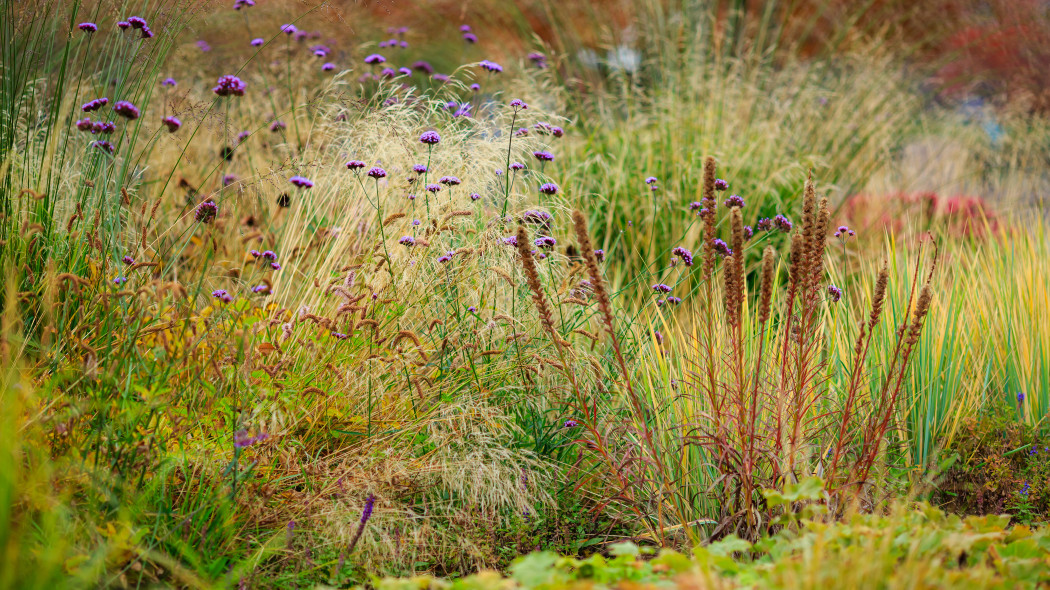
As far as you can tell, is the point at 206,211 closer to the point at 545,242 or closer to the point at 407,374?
the point at 407,374

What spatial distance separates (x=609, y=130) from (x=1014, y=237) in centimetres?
277

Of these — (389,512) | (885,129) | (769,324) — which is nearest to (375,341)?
(389,512)

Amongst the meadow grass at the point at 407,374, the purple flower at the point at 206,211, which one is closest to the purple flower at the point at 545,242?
the meadow grass at the point at 407,374

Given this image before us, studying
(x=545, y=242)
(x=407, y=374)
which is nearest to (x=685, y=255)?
(x=545, y=242)

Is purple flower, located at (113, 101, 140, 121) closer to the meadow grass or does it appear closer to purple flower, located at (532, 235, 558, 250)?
the meadow grass

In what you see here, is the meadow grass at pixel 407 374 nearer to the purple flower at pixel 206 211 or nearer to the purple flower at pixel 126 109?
the purple flower at pixel 206 211

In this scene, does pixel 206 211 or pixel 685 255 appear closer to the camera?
pixel 206 211

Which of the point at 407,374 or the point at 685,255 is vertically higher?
the point at 685,255

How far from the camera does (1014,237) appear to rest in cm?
382

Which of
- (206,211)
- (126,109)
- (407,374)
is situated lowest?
(407,374)

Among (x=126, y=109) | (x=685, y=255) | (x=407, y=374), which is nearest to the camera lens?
(x=126, y=109)

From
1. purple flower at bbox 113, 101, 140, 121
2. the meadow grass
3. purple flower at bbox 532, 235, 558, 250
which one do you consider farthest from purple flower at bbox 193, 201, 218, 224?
purple flower at bbox 532, 235, 558, 250

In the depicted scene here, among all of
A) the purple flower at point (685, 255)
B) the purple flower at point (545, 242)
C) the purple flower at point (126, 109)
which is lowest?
the purple flower at point (545, 242)

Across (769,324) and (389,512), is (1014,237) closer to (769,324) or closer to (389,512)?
(769,324)
